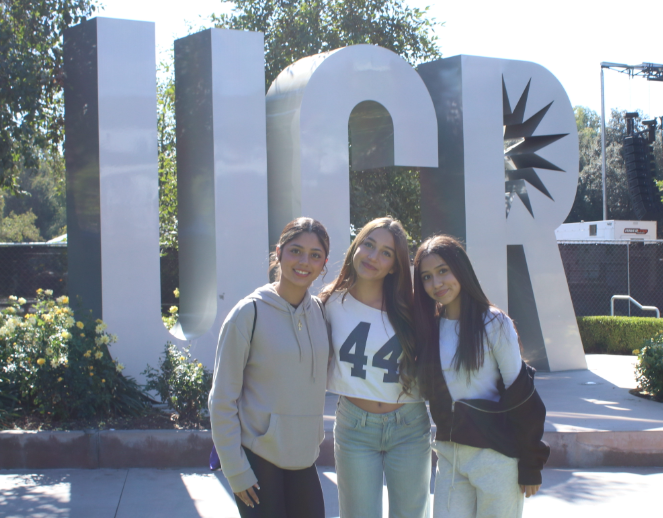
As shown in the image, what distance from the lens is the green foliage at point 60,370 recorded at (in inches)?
202

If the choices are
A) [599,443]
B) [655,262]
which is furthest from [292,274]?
[655,262]

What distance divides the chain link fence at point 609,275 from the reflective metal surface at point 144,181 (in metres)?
12.6

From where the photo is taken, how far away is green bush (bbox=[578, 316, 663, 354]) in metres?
11.5

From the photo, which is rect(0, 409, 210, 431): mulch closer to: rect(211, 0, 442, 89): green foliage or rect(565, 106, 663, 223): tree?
rect(211, 0, 442, 89): green foliage

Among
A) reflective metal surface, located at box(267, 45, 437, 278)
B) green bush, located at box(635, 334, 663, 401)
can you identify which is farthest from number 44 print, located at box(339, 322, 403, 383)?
green bush, located at box(635, 334, 663, 401)

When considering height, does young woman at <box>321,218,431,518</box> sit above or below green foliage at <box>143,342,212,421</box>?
above

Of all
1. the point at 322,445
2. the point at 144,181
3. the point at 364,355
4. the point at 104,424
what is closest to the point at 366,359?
the point at 364,355

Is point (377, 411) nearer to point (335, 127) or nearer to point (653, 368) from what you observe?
point (335, 127)

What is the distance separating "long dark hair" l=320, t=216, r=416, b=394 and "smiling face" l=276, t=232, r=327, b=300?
0.31 metres

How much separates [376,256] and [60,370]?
11.4 feet

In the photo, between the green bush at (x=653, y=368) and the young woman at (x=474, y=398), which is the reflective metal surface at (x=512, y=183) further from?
the young woman at (x=474, y=398)

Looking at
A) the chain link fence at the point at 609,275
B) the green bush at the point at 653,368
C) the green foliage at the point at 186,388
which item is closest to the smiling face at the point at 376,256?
the green foliage at the point at 186,388

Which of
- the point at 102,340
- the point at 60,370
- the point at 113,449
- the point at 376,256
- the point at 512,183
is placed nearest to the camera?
the point at 376,256

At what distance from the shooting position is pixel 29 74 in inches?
279
